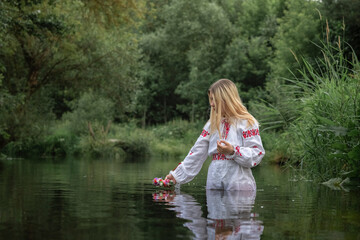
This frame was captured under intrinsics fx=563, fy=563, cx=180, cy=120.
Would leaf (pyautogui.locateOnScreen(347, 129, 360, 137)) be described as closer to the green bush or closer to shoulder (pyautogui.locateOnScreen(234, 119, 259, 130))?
shoulder (pyautogui.locateOnScreen(234, 119, 259, 130))

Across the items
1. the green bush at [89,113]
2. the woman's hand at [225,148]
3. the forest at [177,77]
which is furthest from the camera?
the green bush at [89,113]

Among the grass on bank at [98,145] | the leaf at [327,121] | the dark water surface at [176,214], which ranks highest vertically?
the grass on bank at [98,145]

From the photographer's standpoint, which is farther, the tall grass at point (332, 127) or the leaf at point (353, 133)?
the tall grass at point (332, 127)

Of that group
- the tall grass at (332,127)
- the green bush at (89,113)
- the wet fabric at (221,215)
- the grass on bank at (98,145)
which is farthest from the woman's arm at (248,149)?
the green bush at (89,113)

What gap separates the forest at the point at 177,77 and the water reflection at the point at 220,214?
8.24ft

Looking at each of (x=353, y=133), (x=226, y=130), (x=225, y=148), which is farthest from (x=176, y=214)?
(x=353, y=133)

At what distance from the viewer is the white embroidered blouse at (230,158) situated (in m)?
6.65

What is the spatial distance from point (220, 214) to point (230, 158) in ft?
5.83

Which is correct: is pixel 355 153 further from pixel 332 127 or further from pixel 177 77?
pixel 177 77

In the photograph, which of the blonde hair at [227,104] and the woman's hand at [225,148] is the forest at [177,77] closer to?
the blonde hair at [227,104]

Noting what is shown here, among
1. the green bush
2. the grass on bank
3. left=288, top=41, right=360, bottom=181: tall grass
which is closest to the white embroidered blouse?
left=288, top=41, right=360, bottom=181: tall grass

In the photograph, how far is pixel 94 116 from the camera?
33.3m

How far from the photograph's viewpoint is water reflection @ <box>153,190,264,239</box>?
160 inches

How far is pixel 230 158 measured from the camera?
22.4ft
